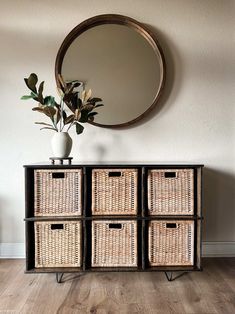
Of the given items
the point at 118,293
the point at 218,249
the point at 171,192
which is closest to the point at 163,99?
the point at 171,192

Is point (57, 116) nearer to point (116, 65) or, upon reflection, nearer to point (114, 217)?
point (116, 65)

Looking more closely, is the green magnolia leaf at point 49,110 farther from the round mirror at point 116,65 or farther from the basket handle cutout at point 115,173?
the basket handle cutout at point 115,173

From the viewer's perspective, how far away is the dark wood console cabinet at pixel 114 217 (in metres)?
1.81

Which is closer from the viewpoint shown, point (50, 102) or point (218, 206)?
point (50, 102)

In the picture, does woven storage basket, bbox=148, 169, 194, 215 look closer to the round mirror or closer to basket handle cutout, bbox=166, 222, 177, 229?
basket handle cutout, bbox=166, 222, 177, 229

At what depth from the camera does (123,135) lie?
2252mm

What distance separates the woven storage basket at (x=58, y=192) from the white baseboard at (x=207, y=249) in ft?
2.06

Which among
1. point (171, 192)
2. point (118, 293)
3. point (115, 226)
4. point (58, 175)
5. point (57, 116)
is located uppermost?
point (57, 116)

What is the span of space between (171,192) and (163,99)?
2.61 feet

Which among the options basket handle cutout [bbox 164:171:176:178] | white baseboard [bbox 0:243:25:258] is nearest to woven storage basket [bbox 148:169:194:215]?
basket handle cutout [bbox 164:171:176:178]

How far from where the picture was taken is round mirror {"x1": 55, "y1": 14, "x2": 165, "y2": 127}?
2.19m

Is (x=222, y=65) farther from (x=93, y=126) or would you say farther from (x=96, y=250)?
(x=96, y=250)

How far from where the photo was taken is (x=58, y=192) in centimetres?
182

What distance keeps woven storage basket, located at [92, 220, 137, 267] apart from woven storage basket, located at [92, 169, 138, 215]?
0.10 metres
